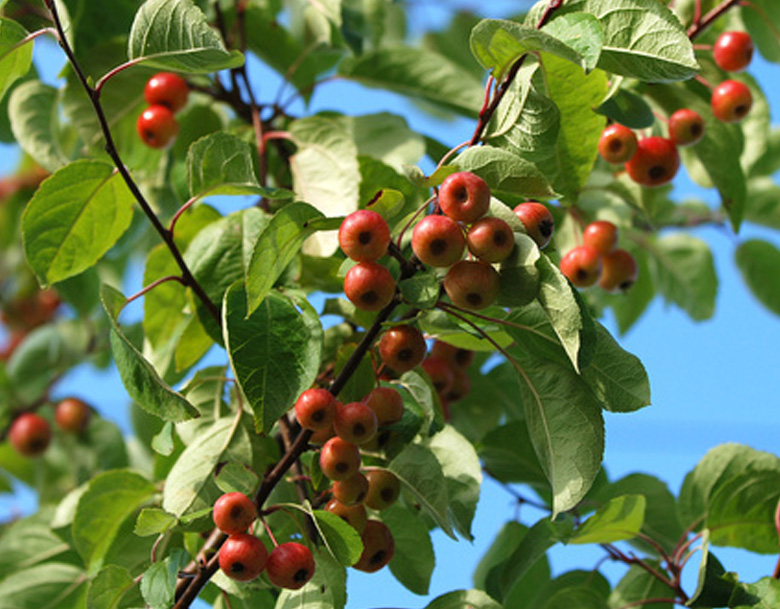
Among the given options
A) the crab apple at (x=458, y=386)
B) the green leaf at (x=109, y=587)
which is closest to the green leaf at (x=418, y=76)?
the crab apple at (x=458, y=386)

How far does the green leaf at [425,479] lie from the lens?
151 cm

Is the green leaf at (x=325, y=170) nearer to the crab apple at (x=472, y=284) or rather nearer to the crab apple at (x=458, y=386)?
the crab apple at (x=458, y=386)

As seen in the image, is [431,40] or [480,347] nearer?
[480,347]

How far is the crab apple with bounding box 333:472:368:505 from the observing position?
144cm

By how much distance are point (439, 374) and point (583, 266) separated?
0.36 metres

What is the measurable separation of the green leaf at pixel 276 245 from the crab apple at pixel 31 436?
7.59 feet

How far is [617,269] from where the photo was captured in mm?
2125

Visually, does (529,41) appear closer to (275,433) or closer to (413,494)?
(413,494)

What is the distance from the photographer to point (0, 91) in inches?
58.4

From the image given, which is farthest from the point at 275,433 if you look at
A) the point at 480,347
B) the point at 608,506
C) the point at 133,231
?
the point at 133,231

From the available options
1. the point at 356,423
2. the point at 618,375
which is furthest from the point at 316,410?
the point at 618,375

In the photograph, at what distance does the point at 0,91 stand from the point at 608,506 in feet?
3.67

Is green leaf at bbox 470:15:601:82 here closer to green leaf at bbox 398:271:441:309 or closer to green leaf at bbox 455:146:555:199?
green leaf at bbox 455:146:555:199

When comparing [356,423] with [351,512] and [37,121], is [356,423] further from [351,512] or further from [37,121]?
→ [37,121]
